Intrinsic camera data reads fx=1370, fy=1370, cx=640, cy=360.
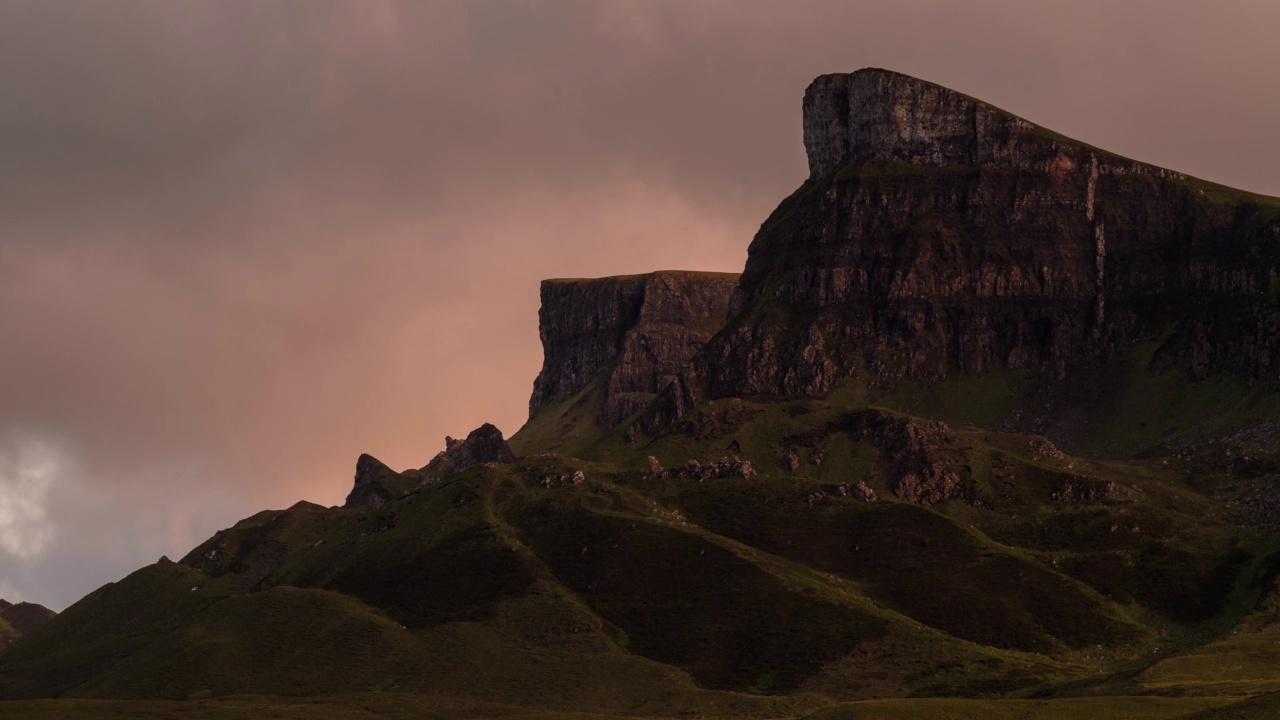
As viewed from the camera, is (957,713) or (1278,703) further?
(957,713)

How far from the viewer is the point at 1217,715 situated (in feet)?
479

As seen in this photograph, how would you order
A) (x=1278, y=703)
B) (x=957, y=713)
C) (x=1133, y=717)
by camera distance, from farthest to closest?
(x=957, y=713)
(x=1133, y=717)
(x=1278, y=703)

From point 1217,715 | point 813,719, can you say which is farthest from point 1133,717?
point 813,719

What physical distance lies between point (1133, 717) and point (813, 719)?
4349 centimetres

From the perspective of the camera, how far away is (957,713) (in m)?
188

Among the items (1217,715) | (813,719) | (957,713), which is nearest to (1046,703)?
(957,713)

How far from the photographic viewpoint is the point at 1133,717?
6880 inches

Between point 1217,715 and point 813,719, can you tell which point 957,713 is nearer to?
point 813,719

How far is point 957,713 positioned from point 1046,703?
40.9ft

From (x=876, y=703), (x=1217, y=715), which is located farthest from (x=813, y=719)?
(x=1217, y=715)

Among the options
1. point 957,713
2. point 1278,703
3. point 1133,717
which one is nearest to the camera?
point 1278,703

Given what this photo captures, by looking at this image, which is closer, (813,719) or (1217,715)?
(1217,715)

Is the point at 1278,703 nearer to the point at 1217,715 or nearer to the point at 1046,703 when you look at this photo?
the point at 1217,715

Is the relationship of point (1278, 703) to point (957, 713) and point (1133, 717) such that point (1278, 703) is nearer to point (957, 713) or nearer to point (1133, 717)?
point (1133, 717)
